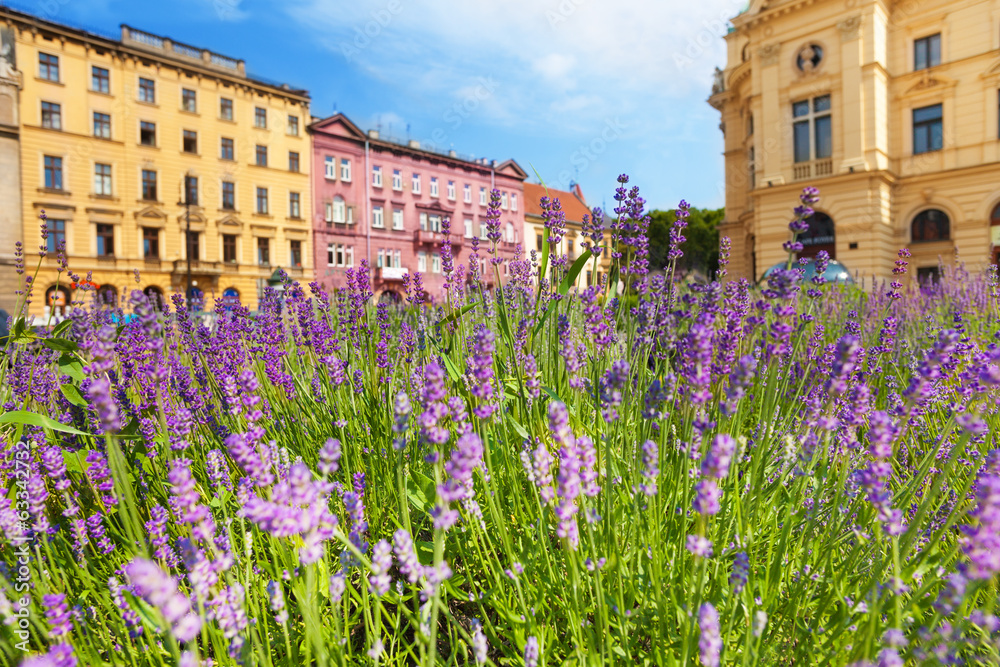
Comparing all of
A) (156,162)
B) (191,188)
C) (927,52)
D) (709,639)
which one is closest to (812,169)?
(927,52)

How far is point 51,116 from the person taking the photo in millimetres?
20766

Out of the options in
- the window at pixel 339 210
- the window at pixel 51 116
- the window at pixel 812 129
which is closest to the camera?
the window at pixel 812 129

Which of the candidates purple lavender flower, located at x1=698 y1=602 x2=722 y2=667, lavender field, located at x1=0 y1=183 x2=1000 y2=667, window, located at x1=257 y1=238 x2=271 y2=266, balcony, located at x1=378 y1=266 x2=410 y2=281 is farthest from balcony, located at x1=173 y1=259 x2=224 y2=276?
purple lavender flower, located at x1=698 y1=602 x2=722 y2=667

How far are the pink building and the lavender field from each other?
24040 mm

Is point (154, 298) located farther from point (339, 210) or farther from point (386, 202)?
point (386, 202)

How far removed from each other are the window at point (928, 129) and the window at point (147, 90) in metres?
30.3

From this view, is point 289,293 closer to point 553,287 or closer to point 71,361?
point 71,361

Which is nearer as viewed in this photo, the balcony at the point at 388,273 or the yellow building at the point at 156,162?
the yellow building at the point at 156,162

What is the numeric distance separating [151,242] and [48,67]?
727 cm

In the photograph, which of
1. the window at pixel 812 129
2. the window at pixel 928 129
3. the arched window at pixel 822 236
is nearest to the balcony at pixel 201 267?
the arched window at pixel 822 236

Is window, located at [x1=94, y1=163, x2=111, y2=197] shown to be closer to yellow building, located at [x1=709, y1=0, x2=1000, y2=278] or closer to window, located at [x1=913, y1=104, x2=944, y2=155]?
yellow building, located at [x1=709, y1=0, x2=1000, y2=278]

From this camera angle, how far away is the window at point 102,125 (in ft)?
71.0

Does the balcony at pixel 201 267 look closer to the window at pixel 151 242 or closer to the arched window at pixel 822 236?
the window at pixel 151 242

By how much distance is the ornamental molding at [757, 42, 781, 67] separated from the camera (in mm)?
20234
